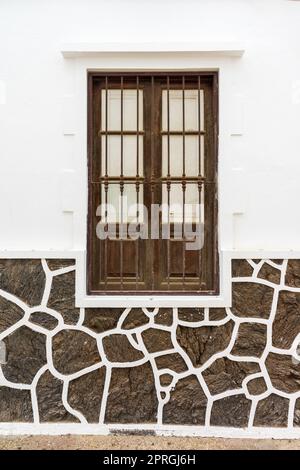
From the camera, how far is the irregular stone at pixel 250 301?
12.2ft

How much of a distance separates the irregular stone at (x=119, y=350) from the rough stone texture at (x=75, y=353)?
94mm

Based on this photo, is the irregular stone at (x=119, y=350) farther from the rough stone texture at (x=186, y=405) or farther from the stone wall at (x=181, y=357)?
the rough stone texture at (x=186, y=405)

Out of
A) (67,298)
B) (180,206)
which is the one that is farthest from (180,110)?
(67,298)

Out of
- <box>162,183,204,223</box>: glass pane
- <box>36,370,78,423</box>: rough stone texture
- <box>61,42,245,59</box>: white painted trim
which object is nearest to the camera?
<box>61,42,245,59</box>: white painted trim

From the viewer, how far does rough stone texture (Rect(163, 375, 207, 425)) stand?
146 inches

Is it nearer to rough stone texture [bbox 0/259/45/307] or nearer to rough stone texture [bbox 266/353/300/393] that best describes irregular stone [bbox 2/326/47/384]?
rough stone texture [bbox 0/259/45/307]

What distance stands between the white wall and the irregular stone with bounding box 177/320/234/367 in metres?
0.71

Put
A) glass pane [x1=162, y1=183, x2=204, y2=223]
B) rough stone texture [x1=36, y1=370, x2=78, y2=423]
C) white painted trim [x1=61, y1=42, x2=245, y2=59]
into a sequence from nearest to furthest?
white painted trim [x1=61, y1=42, x2=245, y2=59], rough stone texture [x1=36, y1=370, x2=78, y2=423], glass pane [x1=162, y1=183, x2=204, y2=223]

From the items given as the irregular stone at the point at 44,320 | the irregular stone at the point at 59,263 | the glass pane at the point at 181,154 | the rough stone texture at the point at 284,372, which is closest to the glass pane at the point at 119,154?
the glass pane at the point at 181,154

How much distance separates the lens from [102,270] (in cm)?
385

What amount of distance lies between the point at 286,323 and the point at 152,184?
62.2 inches

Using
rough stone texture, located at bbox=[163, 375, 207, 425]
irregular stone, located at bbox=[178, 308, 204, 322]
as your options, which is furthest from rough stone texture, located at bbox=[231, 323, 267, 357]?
rough stone texture, located at bbox=[163, 375, 207, 425]

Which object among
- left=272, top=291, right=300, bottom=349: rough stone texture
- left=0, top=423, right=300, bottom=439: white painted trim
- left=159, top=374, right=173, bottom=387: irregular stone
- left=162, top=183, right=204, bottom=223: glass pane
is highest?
left=162, top=183, right=204, bottom=223: glass pane

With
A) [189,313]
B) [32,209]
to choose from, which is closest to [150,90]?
[32,209]
